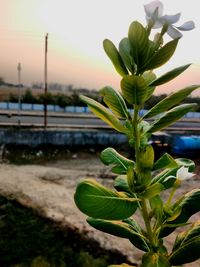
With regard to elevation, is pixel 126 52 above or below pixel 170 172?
above

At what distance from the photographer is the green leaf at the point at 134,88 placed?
1265 millimetres

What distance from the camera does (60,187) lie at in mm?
16328

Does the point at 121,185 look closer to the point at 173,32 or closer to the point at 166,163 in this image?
the point at 166,163

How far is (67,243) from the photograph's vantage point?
10523mm

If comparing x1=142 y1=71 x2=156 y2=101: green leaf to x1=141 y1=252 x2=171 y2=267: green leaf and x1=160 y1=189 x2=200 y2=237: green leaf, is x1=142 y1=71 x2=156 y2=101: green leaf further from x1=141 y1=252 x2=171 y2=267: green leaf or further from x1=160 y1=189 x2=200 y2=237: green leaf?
x1=141 y1=252 x2=171 y2=267: green leaf

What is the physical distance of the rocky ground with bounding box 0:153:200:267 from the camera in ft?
36.5

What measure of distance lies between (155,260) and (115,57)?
0.84m

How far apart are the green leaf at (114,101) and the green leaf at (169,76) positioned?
0.18 m

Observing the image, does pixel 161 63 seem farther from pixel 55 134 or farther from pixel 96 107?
pixel 55 134

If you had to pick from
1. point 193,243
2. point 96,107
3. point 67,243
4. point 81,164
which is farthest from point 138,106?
point 81,164

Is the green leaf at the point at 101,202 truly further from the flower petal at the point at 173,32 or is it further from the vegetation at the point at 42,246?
the vegetation at the point at 42,246

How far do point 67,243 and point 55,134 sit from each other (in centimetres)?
1338

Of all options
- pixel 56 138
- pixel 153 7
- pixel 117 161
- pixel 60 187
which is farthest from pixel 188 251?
pixel 56 138

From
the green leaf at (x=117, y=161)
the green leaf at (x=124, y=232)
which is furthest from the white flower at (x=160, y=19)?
the green leaf at (x=124, y=232)
